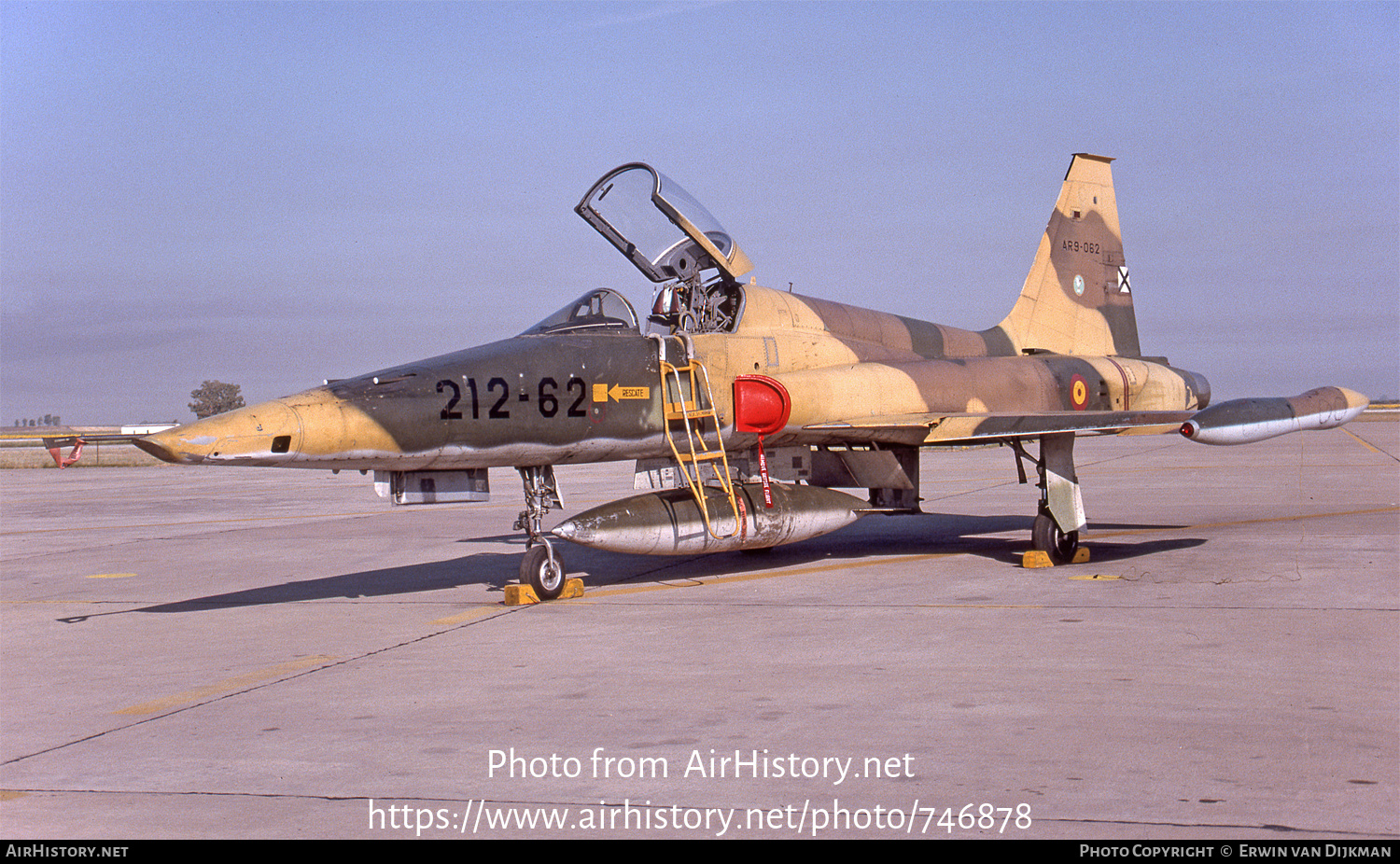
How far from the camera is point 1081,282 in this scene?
1686cm

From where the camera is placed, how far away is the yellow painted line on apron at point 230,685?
22.1 ft

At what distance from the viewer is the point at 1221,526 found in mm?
15695

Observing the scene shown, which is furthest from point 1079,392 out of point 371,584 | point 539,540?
point 371,584

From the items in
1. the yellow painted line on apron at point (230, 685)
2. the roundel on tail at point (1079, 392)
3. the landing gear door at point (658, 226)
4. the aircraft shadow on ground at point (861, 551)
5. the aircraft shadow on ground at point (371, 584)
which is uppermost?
the landing gear door at point (658, 226)

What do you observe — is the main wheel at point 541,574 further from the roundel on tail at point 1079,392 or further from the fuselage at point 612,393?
the roundel on tail at point 1079,392

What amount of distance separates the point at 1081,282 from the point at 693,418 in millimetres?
7981

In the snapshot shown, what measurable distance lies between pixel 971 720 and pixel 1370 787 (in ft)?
5.85

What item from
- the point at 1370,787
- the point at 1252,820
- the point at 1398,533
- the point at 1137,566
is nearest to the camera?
the point at 1252,820

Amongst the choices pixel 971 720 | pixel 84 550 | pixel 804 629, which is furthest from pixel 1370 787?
pixel 84 550

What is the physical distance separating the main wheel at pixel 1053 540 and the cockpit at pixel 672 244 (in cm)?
389

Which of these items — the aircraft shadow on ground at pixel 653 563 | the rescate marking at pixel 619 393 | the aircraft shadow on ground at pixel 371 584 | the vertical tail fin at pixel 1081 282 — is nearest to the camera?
the rescate marking at pixel 619 393

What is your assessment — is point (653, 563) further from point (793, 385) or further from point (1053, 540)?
point (1053, 540)

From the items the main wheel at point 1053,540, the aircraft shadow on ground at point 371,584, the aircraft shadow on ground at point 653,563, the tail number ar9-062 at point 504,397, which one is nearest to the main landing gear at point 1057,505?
the main wheel at point 1053,540

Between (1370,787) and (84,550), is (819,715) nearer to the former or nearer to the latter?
(1370,787)
